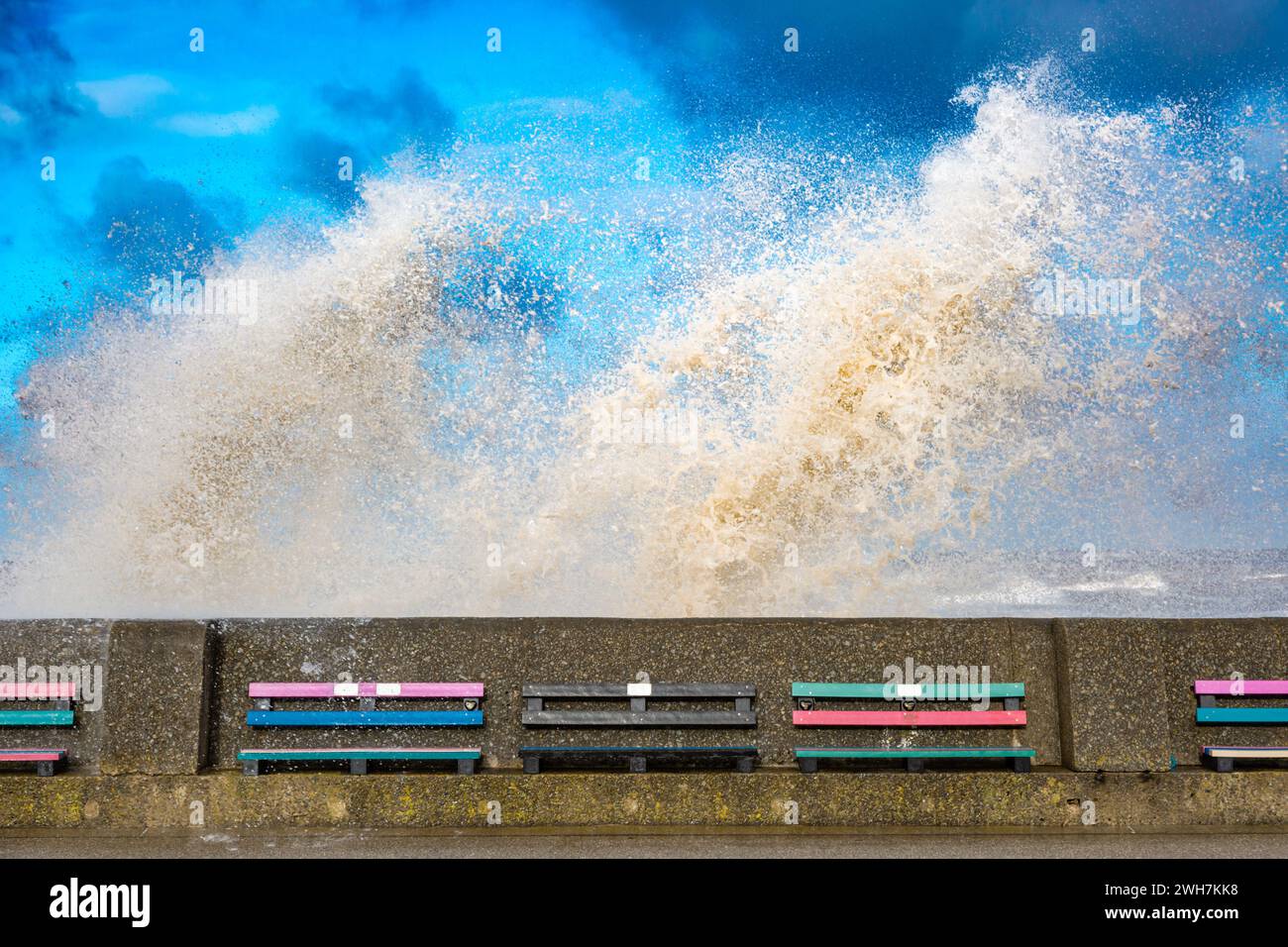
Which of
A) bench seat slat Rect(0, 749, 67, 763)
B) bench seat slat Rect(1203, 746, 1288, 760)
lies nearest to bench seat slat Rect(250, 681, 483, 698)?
bench seat slat Rect(0, 749, 67, 763)

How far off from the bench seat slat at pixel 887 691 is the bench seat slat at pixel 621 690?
0.29 metres

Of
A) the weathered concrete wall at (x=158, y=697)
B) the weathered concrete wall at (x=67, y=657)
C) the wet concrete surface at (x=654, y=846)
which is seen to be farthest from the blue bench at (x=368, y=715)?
the weathered concrete wall at (x=67, y=657)

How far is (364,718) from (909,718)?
2774mm

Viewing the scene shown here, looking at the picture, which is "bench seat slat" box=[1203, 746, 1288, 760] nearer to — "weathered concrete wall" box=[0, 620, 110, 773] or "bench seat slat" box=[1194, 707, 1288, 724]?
"bench seat slat" box=[1194, 707, 1288, 724]

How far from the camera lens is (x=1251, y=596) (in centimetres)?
1090

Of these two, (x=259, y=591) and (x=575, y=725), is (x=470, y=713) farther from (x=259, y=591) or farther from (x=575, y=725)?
(x=259, y=591)

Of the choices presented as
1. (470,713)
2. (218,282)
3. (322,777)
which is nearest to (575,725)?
(470,713)

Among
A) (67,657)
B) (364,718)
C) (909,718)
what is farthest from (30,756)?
(909,718)

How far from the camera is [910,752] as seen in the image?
5.96 m

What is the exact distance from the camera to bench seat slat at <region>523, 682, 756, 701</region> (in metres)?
5.98

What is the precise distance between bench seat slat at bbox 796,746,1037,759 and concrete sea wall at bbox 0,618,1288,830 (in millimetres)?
71

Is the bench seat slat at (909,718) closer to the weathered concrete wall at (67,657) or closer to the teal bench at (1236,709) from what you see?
the teal bench at (1236,709)

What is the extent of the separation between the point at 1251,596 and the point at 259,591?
8.80 metres

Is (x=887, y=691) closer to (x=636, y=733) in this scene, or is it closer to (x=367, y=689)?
(x=636, y=733)
